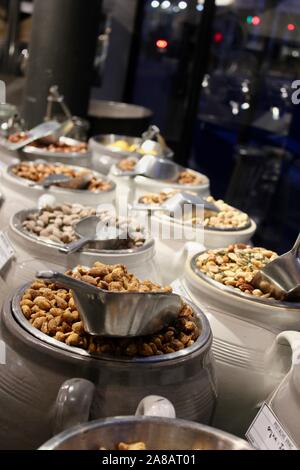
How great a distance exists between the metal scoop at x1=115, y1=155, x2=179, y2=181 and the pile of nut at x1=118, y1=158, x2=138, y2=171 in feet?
0.23

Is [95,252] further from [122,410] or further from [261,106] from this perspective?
[261,106]

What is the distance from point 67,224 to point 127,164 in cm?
67

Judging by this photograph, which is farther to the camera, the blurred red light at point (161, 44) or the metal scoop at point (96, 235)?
the blurred red light at point (161, 44)

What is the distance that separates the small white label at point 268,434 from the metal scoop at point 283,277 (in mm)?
279

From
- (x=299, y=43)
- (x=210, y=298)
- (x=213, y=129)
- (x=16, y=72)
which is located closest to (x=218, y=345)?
(x=210, y=298)

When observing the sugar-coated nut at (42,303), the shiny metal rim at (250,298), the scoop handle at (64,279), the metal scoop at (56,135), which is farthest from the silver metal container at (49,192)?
the scoop handle at (64,279)

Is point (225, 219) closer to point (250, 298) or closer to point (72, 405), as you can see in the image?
point (250, 298)

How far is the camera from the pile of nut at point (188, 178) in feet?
6.31

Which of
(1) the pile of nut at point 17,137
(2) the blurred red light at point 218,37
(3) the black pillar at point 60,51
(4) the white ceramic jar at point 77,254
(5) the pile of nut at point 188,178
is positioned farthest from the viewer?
(2) the blurred red light at point 218,37

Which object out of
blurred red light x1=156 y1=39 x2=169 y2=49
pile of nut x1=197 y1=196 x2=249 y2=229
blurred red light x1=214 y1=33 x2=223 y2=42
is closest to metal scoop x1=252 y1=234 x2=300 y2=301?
pile of nut x1=197 y1=196 x2=249 y2=229

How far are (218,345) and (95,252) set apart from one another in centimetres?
31

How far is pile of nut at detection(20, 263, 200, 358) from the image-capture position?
0.85 m

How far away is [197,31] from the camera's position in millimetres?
4113

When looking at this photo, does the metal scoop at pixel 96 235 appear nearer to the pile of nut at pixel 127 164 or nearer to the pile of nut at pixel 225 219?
the pile of nut at pixel 225 219
